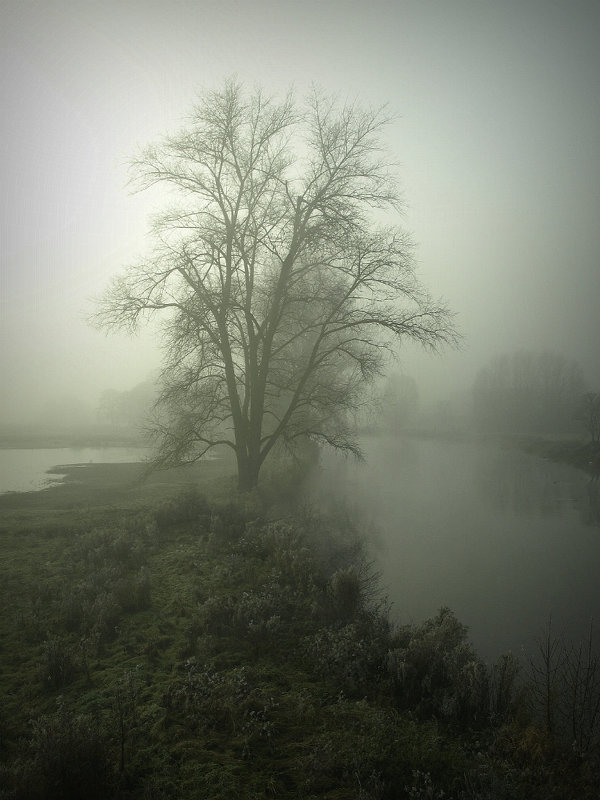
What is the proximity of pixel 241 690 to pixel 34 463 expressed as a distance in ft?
102

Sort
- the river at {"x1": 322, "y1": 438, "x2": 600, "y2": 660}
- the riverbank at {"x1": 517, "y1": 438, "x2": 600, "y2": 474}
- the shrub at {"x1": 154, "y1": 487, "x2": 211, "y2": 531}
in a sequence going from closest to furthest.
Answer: the river at {"x1": 322, "y1": 438, "x2": 600, "y2": 660} → the shrub at {"x1": 154, "y1": 487, "x2": 211, "y2": 531} → the riverbank at {"x1": 517, "y1": 438, "x2": 600, "y2": 474}

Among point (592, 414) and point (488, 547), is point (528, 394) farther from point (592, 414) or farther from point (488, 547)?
point (488, 547)

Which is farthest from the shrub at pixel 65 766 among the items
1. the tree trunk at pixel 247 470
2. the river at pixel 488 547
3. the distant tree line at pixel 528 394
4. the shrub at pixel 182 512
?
the distant tree line at pixel 528 394

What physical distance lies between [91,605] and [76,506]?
30.1 ft

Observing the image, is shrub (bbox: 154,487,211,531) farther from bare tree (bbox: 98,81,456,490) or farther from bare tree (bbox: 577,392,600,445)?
bare tree (bbox: 577,392,600,445)

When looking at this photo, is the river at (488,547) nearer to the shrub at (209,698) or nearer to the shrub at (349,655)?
the shrub at (349,655)

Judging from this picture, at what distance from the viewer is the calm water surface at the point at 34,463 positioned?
21.1 metres

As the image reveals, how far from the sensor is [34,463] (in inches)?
1211

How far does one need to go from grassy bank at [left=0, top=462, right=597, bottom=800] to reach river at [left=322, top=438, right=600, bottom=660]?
1.79 m

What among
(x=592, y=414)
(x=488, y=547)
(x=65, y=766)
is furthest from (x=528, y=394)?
(x=65, y=766)

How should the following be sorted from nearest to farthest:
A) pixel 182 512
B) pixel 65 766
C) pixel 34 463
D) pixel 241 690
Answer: pixel 65 766
pixel 241 690
pixel 182 512
pixel 34 463

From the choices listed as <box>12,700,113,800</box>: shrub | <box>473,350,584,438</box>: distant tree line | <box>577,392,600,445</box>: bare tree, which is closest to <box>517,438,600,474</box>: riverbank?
<box>577,392,600,445</box>: bare tree

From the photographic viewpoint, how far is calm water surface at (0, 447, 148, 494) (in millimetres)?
21100

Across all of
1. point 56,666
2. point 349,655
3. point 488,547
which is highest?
point 56,666
